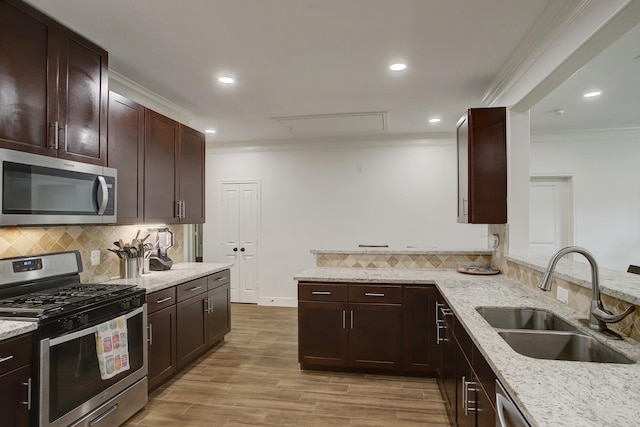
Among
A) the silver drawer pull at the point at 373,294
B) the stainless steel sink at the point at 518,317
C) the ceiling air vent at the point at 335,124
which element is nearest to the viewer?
the stainless steel sink at the point at 518,317

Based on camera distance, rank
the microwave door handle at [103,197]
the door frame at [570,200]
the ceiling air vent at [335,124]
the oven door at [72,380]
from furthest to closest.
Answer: the door frame at [570,200], the ceiling air vent at [335,124], the microwave door handle at [103,197], the oven door at [72,380]

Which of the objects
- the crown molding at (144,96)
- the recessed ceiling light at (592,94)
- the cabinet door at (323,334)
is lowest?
the cabinet door at (323,334)

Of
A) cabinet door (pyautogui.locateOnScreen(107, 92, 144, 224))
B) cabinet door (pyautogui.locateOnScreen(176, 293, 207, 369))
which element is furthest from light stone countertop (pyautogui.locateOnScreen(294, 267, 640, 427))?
cabinet door (pyautogui.locateOnScreen(107, 92, 144, 224))

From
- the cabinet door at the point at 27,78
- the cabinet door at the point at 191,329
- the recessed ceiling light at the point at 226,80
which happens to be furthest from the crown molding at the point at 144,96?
the cabinet door at the point at 191,329

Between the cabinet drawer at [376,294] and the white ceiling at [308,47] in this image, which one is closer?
the white ceiling at [308,47]

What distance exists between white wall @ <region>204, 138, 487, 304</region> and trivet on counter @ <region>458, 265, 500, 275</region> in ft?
6.68

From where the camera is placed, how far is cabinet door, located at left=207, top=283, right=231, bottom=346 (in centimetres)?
364

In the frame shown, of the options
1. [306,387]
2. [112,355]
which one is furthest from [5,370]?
[306,387]

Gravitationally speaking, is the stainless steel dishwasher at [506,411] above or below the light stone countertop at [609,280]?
below

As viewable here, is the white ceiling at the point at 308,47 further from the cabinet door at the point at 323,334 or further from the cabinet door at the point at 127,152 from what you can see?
the cabinet door at the point at 323,334

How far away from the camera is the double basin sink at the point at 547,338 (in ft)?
5.03

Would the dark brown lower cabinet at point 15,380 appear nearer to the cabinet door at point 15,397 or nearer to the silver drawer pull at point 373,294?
the cabinet door at point 15,397

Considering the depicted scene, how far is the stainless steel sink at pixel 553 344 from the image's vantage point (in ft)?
5.24

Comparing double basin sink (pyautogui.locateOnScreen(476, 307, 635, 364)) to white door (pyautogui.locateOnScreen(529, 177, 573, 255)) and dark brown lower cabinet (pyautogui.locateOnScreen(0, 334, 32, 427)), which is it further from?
white door (pyautogui.locateOnScreen(529, 177, 573, 255))
